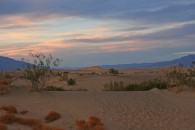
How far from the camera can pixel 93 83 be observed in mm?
41500

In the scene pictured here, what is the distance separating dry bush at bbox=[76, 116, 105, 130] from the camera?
17.6m

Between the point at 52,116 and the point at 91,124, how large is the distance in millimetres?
2174

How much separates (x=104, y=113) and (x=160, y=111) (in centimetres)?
305

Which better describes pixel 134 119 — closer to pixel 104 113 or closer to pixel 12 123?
pixel 104 113

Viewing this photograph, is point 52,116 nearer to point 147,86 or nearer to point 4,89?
point 4,89

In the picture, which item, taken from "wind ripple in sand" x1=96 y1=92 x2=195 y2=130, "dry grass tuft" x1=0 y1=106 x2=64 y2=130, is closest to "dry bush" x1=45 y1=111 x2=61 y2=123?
"dry grass tuft" x1=0 y1=106 x2=64 y2=130

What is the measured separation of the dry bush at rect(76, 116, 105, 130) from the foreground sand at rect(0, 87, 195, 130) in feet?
1.25

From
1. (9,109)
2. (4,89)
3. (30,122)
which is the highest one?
(4,89)

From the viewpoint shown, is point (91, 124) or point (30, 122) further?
point (30, 122)

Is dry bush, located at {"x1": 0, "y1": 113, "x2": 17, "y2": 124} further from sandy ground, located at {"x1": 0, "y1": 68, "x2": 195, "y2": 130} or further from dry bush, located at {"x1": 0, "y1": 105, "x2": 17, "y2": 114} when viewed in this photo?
dry bush, located at {"x1": 0, "y1": 105, "x2": 17, "y2": 114}

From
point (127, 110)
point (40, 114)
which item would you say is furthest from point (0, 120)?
point (127, 110)

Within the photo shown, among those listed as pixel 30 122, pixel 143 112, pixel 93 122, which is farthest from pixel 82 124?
pixel 143 112

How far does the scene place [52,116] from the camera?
63.0 feet

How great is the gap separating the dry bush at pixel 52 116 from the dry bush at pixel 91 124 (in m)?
1.24
